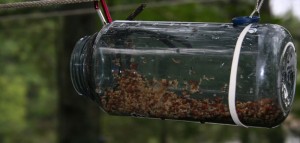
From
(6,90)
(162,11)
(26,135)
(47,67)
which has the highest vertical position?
(162,11)

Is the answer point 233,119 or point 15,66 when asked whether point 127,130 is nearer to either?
point 15,66

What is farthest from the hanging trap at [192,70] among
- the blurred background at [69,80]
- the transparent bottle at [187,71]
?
the blurred background at [69,80]

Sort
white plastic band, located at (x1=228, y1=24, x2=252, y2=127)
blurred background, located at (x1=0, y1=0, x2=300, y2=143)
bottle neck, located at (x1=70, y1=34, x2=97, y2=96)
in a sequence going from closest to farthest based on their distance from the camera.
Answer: white plastic band, located at (x1=228, y1=24, x2=252, y2=127) < bottle neck, located at (x1=70, y1=34, x2=97, y2=96) < blurred background, located at (x1=0, y1=0, x2=300, y2=143)

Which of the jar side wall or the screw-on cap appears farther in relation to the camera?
the screw-on cap

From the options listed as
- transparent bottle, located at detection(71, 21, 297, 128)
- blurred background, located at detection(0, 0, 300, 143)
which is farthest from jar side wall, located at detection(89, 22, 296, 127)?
blurred background, located at detection(0, 0, 300, 143)

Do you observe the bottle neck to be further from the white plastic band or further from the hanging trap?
the white plastic band

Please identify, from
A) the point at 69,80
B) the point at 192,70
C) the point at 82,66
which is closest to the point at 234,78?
the point at 192,70

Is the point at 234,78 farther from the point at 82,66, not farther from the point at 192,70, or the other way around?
the point at 82,66

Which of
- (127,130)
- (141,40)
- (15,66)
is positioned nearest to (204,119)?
(141,40)
